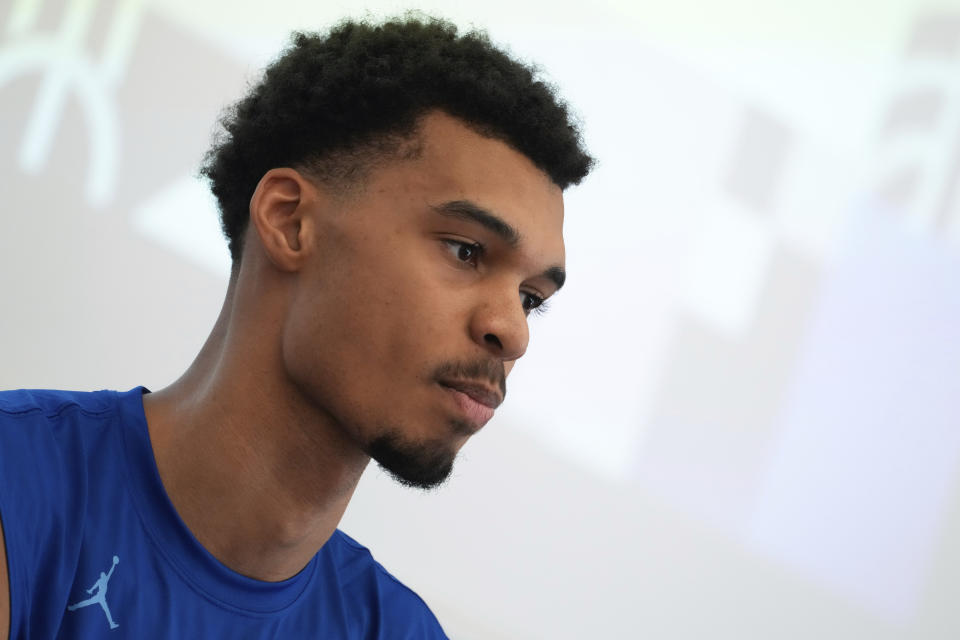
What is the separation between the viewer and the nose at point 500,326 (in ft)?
4.49

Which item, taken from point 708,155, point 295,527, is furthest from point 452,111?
point 708,155

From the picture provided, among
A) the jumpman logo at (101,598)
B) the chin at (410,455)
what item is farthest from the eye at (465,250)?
the jumpman logo at (101,598)

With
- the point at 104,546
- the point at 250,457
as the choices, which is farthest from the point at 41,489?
the point at 250,457

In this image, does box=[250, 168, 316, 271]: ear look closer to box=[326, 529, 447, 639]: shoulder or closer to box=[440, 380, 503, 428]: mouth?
box=[440, 380, 503, 428]: mouth

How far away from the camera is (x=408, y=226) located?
1.40 meters

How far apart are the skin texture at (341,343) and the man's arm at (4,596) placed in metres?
0.22

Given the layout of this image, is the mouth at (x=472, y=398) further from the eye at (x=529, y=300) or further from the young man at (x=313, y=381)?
the eye at (x=529, y=300)

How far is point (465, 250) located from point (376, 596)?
57cm

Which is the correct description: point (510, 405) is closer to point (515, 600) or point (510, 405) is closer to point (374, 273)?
point (515, 600)

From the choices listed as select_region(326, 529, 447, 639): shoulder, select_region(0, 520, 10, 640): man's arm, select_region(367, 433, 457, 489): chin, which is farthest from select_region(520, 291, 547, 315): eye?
select_region(0, 520, 10, 640): man's arm

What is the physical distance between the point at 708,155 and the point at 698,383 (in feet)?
1.99

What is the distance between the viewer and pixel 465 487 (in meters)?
2.72

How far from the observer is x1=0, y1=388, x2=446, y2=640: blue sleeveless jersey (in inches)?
48.6

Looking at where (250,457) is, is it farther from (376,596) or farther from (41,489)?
(376,596)
